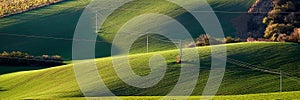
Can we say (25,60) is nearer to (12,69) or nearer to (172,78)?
(12,69)

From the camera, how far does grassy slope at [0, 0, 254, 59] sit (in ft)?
169

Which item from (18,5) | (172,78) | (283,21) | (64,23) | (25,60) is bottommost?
(172,78)

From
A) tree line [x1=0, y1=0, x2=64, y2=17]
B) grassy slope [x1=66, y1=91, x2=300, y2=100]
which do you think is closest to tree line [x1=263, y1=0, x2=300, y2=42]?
grassy slope [x1=66, y1=91, x2=300, y2=100]

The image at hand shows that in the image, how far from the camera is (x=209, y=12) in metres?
57.4

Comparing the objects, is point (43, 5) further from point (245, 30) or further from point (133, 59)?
point (133, 59)

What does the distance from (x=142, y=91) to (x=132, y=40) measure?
20.6 meters

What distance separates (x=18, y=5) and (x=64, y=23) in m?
9.40

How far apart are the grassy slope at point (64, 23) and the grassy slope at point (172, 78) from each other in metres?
10.6

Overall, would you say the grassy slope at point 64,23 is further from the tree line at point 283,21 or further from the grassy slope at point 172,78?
the grassy slope at point 172,78

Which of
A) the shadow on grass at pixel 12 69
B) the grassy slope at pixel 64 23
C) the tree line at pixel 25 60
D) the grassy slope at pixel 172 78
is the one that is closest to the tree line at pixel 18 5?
the grassy slope at pixel 64 23

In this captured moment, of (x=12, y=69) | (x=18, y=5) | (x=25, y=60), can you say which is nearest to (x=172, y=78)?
(x=12, y=69)

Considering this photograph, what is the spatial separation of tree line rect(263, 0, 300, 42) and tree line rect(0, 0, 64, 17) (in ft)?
88.9

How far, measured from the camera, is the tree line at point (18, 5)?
61.5 metres

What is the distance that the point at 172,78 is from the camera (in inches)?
1320
